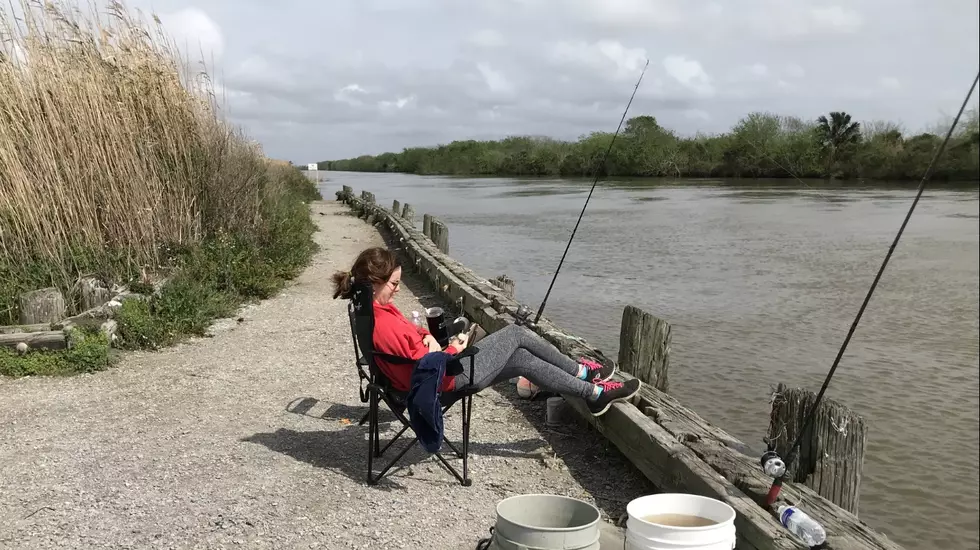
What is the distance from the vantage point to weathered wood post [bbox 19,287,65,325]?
6746 millimetres

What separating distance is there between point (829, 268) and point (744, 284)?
7.64 feet

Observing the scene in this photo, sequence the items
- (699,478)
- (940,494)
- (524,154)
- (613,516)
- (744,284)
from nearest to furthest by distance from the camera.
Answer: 1. (699,478)
2. (613,516)
3. (940,494)
4. (744,284)
5. (524,154)

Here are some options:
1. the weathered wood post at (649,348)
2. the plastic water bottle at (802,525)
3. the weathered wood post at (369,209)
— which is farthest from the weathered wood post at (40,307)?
the weathered wood post at (369,209)

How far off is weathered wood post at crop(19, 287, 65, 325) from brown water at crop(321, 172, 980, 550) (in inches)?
197

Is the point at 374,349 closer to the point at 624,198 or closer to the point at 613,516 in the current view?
the point at 613,516

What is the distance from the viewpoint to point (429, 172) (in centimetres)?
10181

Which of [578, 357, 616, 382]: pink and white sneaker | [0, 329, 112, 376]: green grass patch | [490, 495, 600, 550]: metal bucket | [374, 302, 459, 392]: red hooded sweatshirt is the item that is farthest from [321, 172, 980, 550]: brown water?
[0, 329, 112, 376]: green grass patch

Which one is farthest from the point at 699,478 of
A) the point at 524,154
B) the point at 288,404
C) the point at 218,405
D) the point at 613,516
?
the point at 524,154

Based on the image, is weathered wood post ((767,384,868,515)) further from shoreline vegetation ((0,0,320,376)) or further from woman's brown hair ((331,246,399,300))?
shoreline vegetation ((0,0,320,376))

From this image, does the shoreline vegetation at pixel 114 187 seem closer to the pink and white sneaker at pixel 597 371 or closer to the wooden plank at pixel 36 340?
the wooden plank at pixel 36 340

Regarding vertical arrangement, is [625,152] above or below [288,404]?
above

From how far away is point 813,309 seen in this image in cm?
1046

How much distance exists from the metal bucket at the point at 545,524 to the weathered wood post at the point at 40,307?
5.19 metres

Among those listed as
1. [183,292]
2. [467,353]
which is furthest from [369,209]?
[467,353]
